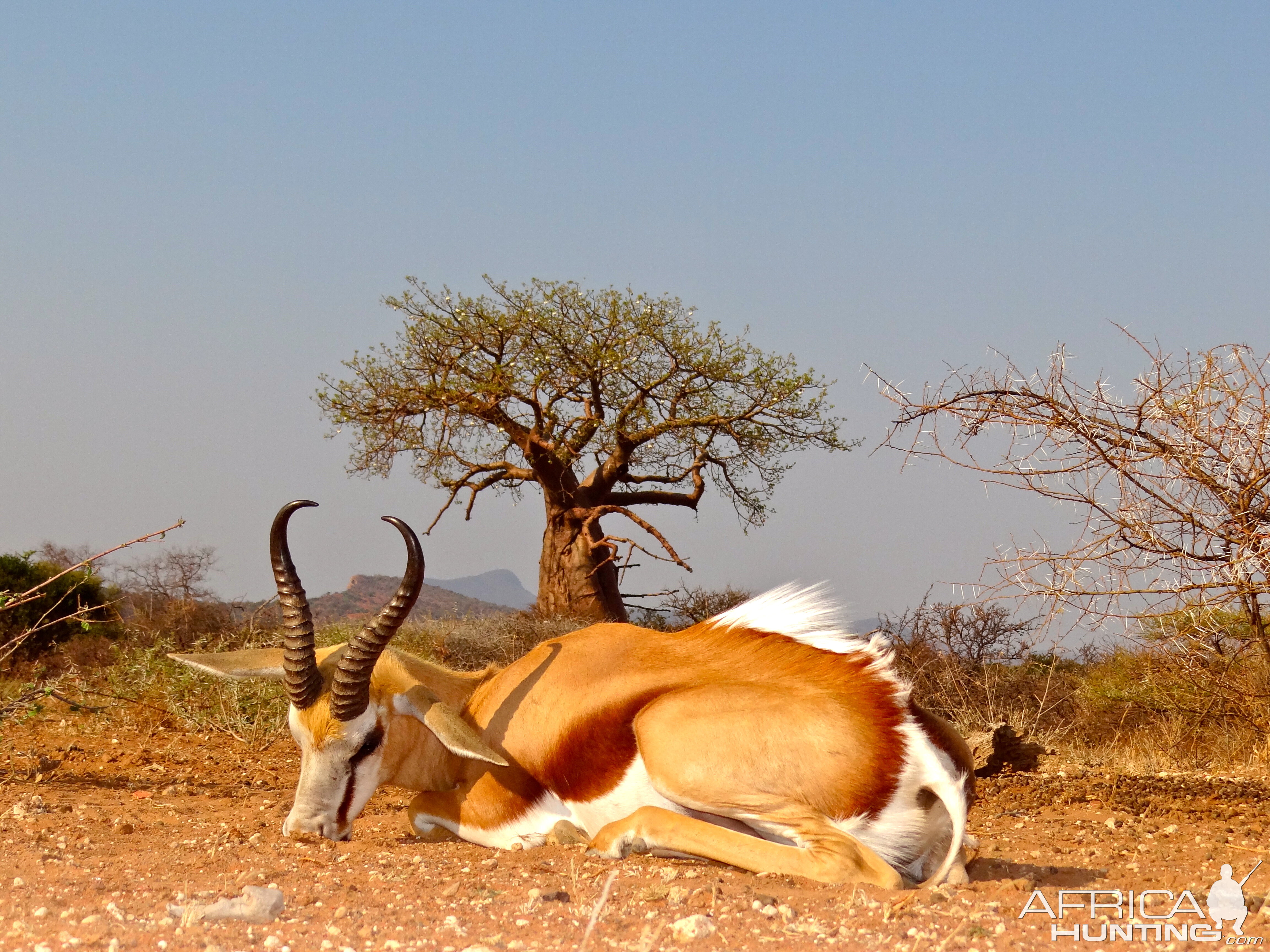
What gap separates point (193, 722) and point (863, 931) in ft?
29.8

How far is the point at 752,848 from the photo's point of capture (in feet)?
14.9

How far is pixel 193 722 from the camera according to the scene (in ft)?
35.7

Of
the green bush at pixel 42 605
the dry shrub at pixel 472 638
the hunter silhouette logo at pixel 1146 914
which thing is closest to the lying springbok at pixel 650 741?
the hunter silhouette logo at pixel 1146 914

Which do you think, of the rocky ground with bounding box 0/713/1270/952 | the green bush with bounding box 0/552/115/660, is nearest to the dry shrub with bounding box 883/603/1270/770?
the rocky ground with bounding box 0/713/1270/952

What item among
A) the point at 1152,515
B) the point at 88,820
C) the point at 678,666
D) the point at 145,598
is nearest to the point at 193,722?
the point at 88,820

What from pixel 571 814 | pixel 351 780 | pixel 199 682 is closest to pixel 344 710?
pixel 351 780

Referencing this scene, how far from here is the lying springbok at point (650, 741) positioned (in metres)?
4.62

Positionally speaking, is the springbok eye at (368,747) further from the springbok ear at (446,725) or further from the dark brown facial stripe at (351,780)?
the springbok ear at (446,725)

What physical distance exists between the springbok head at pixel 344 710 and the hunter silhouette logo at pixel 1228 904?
3088 millimetres

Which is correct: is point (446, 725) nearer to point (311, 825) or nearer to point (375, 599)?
point (311, 825)

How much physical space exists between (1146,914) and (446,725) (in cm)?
318

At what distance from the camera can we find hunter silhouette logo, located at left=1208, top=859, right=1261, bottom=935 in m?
3.87

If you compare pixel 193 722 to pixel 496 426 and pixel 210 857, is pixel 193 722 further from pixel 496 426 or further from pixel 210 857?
pixel 496 426

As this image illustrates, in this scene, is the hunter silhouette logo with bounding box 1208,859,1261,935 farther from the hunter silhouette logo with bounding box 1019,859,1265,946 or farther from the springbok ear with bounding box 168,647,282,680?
the springbok ear with bounding box 168,647,282,680
